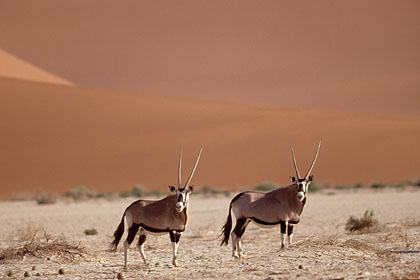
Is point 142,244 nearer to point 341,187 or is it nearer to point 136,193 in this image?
point 136,193

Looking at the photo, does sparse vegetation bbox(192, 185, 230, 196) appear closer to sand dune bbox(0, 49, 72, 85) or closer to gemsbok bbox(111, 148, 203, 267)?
gemsbok bbox(111, 148, 203, 267)

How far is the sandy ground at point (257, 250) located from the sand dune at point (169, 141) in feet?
45.5

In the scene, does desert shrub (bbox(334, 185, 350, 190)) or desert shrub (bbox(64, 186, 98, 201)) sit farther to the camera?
desert shrub (bbox(334, 185, 350, 190))

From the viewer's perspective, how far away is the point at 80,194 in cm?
3306

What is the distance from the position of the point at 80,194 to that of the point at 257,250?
21.0 m

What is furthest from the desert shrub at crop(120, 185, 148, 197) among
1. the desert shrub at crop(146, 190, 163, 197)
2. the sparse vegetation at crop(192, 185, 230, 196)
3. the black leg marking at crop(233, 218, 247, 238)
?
the black leg marking at crop(233, 218, 247, 238)

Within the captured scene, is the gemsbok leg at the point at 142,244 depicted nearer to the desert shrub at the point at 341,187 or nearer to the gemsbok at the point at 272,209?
the gemsbok at the point at 272,209

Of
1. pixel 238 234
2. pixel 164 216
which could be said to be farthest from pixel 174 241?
pixel 238 234

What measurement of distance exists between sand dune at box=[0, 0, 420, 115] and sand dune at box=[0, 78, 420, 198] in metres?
4.36

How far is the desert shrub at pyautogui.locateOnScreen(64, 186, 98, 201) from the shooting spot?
32.3m

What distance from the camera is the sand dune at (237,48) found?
53.6m

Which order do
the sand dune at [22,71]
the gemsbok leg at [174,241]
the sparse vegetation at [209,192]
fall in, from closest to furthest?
the gemsbok leg at [174,241] < the sparse vegetation at [209,192] < the sand dune at [22,71]

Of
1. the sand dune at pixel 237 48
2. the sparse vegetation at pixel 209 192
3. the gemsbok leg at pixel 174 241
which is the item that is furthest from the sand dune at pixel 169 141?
the gemsbok leg at pixel 174 241

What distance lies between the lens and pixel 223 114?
4822 centimetres
